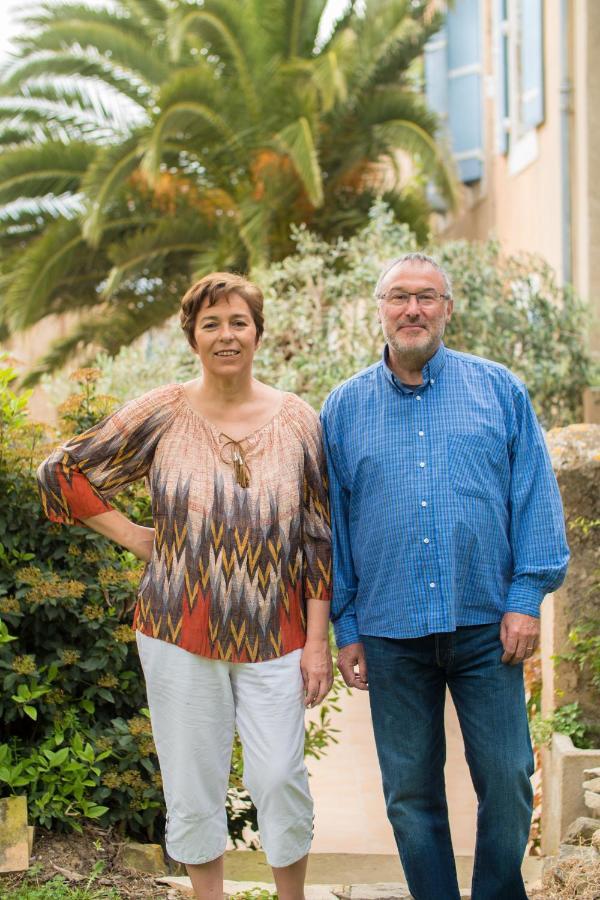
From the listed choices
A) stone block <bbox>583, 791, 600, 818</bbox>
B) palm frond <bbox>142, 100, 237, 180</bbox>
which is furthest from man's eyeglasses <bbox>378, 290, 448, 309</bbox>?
palm frond <bbox>142, 100, 237, 180</bbox>

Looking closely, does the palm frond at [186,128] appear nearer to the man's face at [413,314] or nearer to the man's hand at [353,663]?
the man's face at [413,314]

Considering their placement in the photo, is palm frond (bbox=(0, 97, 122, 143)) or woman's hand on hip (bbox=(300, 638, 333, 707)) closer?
woman's hand on hip (bbox=(300, 638, 333, 707))

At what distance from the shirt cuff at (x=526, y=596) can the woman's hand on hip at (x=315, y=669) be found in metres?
0.51

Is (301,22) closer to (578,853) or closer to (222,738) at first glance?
(578,853)

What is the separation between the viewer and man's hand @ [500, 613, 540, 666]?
10.5ft

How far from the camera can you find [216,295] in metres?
3.24

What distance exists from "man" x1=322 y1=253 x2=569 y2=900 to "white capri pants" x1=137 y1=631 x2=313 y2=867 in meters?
0.29

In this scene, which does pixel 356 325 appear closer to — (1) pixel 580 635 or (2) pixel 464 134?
(1) pixel 580 635

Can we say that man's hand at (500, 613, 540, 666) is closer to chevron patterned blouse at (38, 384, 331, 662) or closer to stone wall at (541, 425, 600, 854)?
chevron patterned blouse at (38, 384, 331, 662)

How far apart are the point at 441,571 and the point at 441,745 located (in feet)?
1.72

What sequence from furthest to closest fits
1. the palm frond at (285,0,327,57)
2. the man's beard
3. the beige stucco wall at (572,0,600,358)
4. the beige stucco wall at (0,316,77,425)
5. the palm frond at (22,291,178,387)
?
the beige stucco wall at (0,316,77,425) < the palm frond at (22,291,178,387) < the palm frond at (285,0,327,57) < the beige stucco wall at (572,0,600,358) < the man's beard

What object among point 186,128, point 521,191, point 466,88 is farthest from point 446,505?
point 466,88

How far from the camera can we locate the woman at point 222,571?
Result: 10.4 ft

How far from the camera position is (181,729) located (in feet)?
10.4
